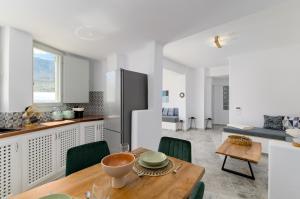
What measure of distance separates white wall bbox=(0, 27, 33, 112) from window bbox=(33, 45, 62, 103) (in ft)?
1.47

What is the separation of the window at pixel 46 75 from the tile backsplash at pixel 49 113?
331 mm

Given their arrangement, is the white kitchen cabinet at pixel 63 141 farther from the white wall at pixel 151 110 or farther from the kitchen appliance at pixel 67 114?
the white wall at pixel 151 110

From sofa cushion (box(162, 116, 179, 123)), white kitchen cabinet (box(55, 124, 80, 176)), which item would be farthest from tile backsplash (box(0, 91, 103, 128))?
sofa cushion (box(162, 116, 179, 123))

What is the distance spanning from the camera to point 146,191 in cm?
85

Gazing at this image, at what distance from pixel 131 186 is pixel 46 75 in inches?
117

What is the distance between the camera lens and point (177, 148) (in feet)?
4.99

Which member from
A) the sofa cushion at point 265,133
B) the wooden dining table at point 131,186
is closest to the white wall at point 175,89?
the sofa cushion at point 265,133

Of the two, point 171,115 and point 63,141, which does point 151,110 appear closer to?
point 63,141

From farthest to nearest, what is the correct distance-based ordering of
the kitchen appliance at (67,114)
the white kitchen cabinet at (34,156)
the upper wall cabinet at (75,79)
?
the upper wall cabinet at (75,79) < the kitchen appliance at (67,114) < the white kitchen cabinet at (34,156)

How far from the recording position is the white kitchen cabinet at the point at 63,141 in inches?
91.1

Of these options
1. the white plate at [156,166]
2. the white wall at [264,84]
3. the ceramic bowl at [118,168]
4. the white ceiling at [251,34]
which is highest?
the white ceiling at [251,34]

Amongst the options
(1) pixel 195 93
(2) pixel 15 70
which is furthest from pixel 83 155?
(1) pixel 195 93

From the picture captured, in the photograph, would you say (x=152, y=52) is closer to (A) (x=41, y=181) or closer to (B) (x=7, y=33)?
(B) (x=7, y=33)

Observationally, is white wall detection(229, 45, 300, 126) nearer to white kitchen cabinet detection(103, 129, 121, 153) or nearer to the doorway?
the doorway
